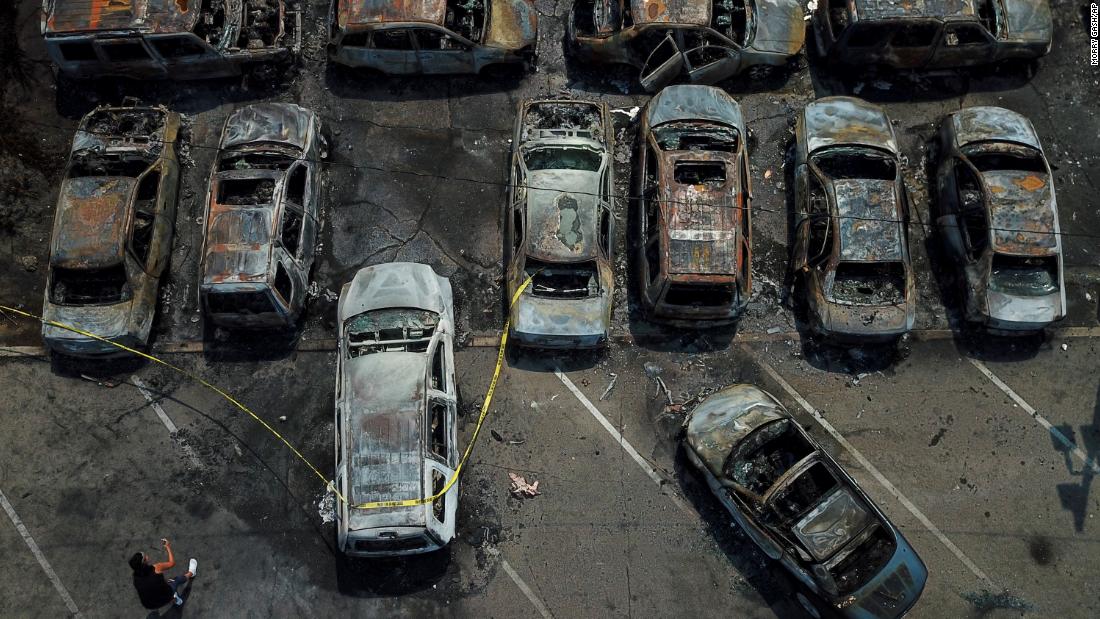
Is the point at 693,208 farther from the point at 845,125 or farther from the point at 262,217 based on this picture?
the point at 262,217

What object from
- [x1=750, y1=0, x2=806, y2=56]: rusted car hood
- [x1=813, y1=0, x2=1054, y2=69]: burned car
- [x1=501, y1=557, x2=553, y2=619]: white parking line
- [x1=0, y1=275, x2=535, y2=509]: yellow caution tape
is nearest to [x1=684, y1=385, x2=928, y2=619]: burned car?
[x1=501, y1=557, x2=553, y2=619]: white parking line

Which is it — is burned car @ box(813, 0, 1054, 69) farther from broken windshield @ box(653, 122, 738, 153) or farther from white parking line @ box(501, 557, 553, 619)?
white parking line @ box(501, 557, 553, 619)

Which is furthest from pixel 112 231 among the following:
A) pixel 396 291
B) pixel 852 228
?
pixel 852 228

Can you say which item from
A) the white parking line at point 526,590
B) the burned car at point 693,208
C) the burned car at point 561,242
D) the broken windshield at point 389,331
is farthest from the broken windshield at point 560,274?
the white parking line at point 526,590

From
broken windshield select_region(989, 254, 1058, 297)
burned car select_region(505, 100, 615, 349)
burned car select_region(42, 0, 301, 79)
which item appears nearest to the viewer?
burned car select_region(505, 100, 615, 349)

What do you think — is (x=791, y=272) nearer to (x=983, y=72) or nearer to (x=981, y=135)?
(x=981, y=135)

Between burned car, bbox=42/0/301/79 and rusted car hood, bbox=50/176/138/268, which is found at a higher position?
burned car, bbox=42/0/301/79
